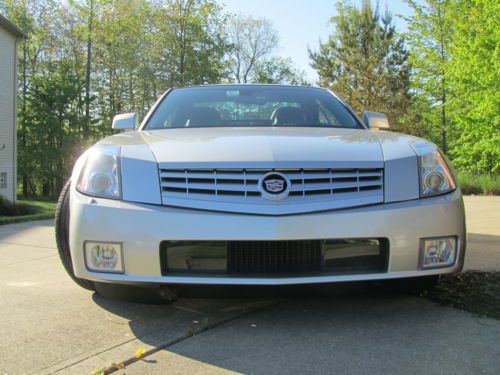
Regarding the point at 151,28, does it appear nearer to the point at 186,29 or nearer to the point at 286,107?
the point at 186,29

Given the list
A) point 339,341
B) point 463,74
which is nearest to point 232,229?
point 339,341

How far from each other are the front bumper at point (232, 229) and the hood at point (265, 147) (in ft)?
0.96

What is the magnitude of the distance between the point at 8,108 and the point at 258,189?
2341 centimetres

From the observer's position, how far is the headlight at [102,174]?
8.12ft

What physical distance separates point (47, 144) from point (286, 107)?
34.9 m

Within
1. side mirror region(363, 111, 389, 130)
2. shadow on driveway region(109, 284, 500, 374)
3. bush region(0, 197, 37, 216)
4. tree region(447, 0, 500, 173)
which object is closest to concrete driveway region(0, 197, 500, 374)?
shadow on driveway region(109, 284, 500, 374)

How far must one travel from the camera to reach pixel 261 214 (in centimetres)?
230

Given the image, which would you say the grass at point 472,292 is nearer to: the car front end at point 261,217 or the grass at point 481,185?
the car front end at point 261,217

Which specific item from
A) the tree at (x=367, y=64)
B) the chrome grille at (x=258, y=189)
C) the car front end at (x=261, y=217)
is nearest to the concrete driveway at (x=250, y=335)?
the car front end at (x=261, y=217)

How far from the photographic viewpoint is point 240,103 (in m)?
4.06

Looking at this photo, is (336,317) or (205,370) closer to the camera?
(205,370)

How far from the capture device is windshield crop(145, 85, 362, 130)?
3.71m

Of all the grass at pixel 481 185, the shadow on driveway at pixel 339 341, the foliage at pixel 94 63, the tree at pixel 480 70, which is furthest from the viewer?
the foliage at pixel 94 63

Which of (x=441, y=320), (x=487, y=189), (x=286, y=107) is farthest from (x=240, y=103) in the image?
(x=487, y=189)
